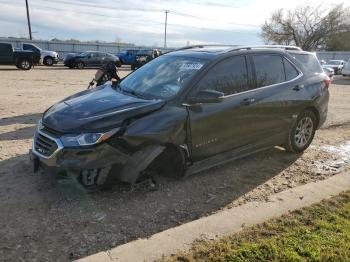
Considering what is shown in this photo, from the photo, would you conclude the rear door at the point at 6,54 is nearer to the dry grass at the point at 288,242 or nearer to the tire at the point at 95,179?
the tire at the point at 95,179

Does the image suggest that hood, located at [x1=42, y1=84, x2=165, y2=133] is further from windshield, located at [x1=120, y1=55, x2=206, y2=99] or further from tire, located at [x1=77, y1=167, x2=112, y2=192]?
tire, located at [x1=77, y1=167, x2=112, y2=192]

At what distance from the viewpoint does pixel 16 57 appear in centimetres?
2498

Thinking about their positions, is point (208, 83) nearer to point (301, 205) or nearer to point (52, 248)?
point (301, 205)

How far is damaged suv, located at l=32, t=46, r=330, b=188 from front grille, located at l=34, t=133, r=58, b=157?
0.01m

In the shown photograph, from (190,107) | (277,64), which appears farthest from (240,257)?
(277,64)

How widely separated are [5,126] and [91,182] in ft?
14.5

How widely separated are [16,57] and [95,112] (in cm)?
2312

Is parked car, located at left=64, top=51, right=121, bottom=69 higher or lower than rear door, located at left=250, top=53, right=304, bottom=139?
lower

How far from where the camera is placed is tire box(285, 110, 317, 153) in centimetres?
618

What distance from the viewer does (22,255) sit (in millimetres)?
3320

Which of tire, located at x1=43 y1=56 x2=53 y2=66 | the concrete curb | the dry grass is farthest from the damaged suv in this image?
tire, located at x1=43 y1=56 x2=53 y2=66

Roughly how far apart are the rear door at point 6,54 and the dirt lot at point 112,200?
65.0 ft

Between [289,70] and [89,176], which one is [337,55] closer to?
[289,70]

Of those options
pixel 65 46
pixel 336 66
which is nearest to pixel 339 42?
pixel 336 66
